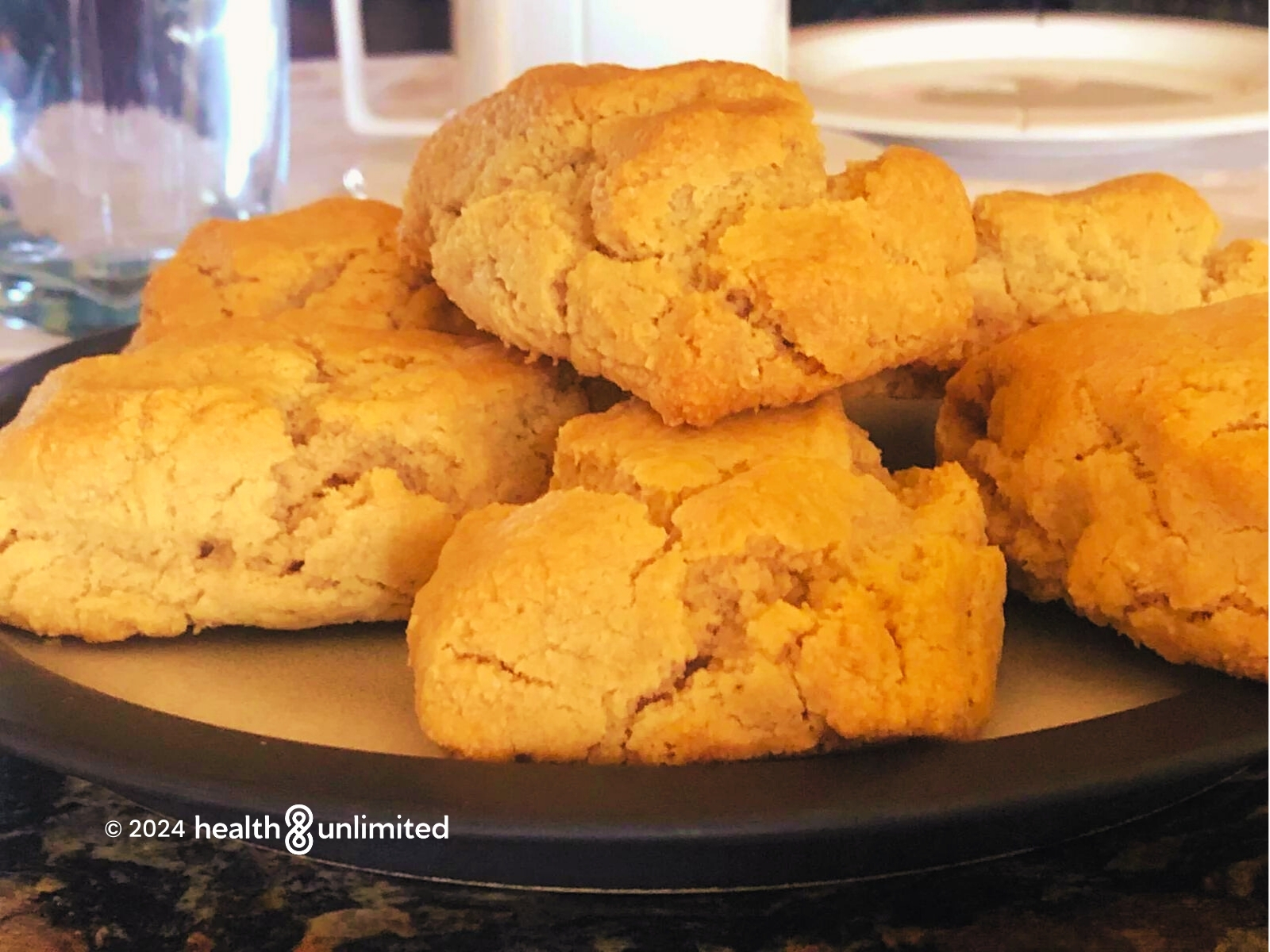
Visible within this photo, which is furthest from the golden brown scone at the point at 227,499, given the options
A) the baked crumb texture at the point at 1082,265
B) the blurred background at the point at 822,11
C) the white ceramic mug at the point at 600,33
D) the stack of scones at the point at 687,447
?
the blurred background at the point at 822,11

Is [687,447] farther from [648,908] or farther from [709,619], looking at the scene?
[648,908]

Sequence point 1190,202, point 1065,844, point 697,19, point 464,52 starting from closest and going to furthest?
point 1065,844, point 1190,202, point 697,19, point 464,52

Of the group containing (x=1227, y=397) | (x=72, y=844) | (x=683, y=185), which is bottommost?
(x=72, y=844)

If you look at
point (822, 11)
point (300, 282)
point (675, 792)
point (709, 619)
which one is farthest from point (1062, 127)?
point (822, 11)

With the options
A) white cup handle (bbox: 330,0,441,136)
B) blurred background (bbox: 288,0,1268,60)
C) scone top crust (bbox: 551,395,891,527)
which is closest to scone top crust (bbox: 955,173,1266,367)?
scone top crust (bbox: 551,395,891,527)

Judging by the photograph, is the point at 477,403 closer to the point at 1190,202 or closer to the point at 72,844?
the point at 72,844

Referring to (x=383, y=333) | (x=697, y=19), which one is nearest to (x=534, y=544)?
(x=383, y=333)

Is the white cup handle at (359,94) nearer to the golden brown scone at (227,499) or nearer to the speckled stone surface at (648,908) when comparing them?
the golden brown scone at (227,499)
